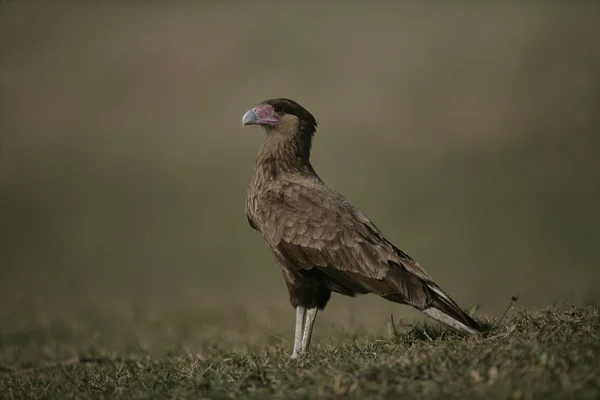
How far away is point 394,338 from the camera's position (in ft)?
20.1

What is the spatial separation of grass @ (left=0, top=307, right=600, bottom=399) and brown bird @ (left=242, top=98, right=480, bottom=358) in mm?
271

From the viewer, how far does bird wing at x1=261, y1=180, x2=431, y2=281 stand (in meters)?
6.15

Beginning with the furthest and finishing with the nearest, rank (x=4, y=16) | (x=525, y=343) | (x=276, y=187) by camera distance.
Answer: (x=4, y=16) → (x=276, y=187) → (x=525, y=343)

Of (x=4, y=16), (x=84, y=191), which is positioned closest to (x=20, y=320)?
(x=84, y=191)

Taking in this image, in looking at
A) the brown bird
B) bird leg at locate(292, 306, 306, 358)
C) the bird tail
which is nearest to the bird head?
the brown bird

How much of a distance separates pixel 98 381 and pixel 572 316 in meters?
3.42

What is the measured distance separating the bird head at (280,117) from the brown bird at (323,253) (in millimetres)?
448

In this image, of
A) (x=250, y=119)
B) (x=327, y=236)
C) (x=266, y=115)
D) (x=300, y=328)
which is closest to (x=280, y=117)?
(x=266, y=115)

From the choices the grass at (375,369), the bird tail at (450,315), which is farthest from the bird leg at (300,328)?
the bird tail at (450,315)

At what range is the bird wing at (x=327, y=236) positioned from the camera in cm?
615

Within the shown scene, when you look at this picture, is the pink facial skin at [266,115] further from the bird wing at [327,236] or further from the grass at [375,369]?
the grass at [375,369]

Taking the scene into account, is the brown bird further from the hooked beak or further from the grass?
the hooked beak

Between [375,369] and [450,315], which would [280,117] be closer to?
[450,315]

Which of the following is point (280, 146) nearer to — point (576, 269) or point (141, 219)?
point (576, 269)
